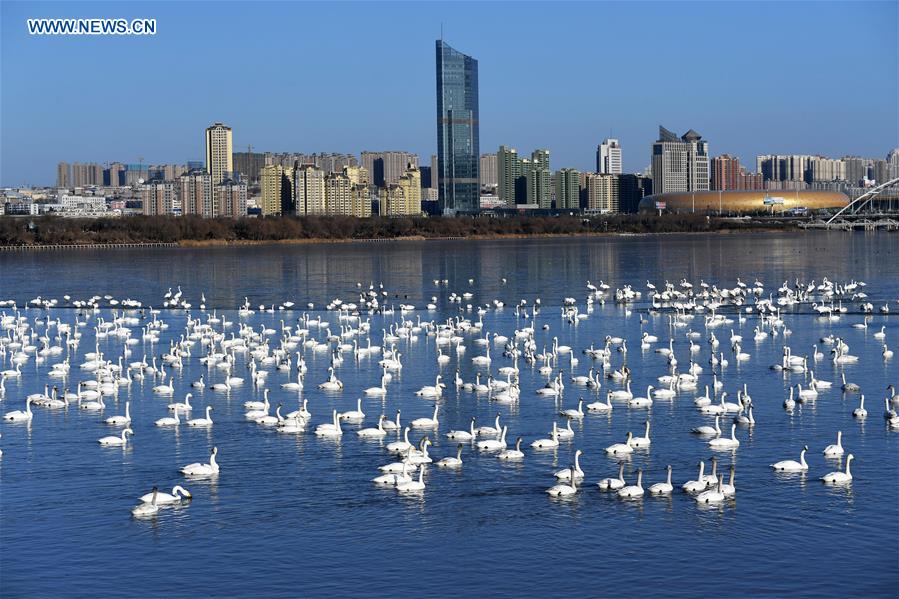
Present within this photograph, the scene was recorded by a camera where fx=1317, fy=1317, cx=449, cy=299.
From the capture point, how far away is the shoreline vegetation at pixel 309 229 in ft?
478

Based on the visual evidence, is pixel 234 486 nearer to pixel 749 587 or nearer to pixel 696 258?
pixel 749 587

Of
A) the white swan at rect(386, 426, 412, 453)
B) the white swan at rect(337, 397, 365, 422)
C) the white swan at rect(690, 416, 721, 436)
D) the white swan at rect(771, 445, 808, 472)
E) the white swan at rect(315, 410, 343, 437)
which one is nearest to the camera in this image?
the white swan at rect(771, 445, 808, 472)

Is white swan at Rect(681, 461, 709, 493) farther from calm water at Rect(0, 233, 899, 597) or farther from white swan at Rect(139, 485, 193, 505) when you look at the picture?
white swan at Rect(139, 485, 193, 505)

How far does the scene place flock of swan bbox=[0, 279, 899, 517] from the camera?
24.4m

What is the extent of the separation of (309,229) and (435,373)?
125 m

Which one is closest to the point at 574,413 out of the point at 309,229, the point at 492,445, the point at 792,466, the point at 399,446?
the point at 492,445

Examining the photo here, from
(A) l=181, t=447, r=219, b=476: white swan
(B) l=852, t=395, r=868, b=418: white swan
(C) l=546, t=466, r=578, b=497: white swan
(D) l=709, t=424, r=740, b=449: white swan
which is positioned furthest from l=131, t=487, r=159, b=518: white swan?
(B) l=852, t=395, r=868, b=418: white swan

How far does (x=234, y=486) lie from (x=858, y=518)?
10390 millimetres

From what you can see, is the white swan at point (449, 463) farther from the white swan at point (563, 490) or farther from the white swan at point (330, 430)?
the white swan at point (330, 430)

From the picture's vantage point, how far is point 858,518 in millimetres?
20734

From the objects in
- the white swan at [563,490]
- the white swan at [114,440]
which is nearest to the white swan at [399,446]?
the white swan at [563,490]

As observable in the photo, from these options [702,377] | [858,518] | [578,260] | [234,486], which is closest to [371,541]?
[234,486]

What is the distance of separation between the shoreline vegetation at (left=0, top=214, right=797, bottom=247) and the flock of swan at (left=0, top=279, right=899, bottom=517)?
92693 millimetres

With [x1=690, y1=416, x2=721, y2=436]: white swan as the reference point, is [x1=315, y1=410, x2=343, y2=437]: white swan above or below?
above
